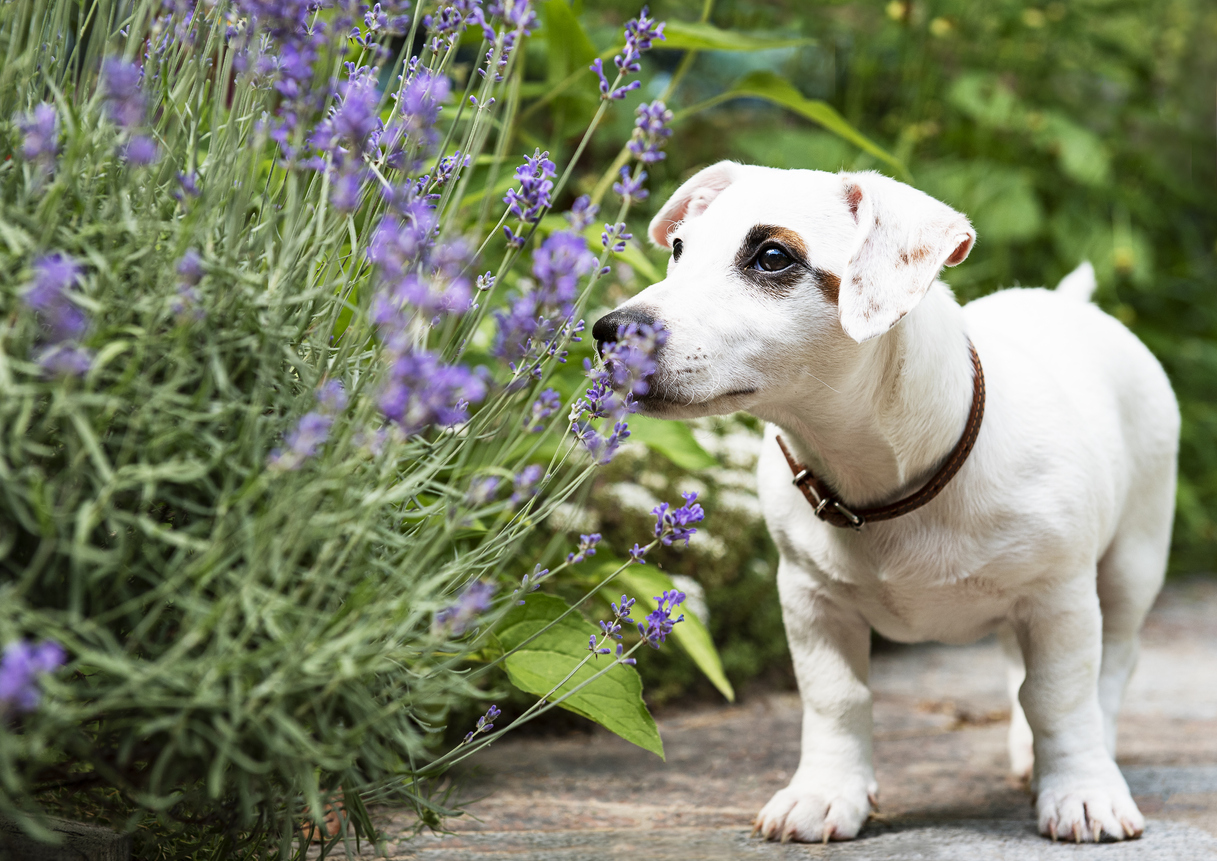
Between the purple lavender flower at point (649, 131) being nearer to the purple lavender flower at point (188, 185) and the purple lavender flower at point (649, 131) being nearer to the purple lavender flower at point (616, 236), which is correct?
the purple lavender flower at point (616, 236)

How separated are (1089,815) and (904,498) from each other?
65 centimetres

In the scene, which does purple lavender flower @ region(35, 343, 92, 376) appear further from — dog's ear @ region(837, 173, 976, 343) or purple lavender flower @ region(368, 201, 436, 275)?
dog's ear @ region(837, 173, 976, 343)

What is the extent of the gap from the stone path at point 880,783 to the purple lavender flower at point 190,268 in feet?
3.16

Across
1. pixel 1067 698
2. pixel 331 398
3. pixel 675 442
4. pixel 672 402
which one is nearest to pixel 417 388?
pixel 331 398

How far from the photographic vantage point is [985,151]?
4875 mm

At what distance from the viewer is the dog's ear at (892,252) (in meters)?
1.77

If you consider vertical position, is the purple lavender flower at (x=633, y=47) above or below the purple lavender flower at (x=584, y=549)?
above

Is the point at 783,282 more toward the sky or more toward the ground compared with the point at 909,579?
more toward the sky

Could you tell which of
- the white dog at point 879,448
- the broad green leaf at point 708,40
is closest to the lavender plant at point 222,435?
the white dog at point 879,448

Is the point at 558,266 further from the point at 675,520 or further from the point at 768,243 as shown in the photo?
the point at 768,243

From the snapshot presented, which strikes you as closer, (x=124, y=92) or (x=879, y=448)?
(x=124, y=92)

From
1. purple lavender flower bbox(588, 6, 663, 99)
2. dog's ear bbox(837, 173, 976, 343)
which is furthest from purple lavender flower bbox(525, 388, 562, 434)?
dog's ear bbox(837, 173, 976, 343)

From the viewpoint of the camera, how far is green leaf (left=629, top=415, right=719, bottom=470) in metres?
2.13

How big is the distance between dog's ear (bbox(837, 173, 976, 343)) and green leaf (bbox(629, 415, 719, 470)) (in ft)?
1.39
